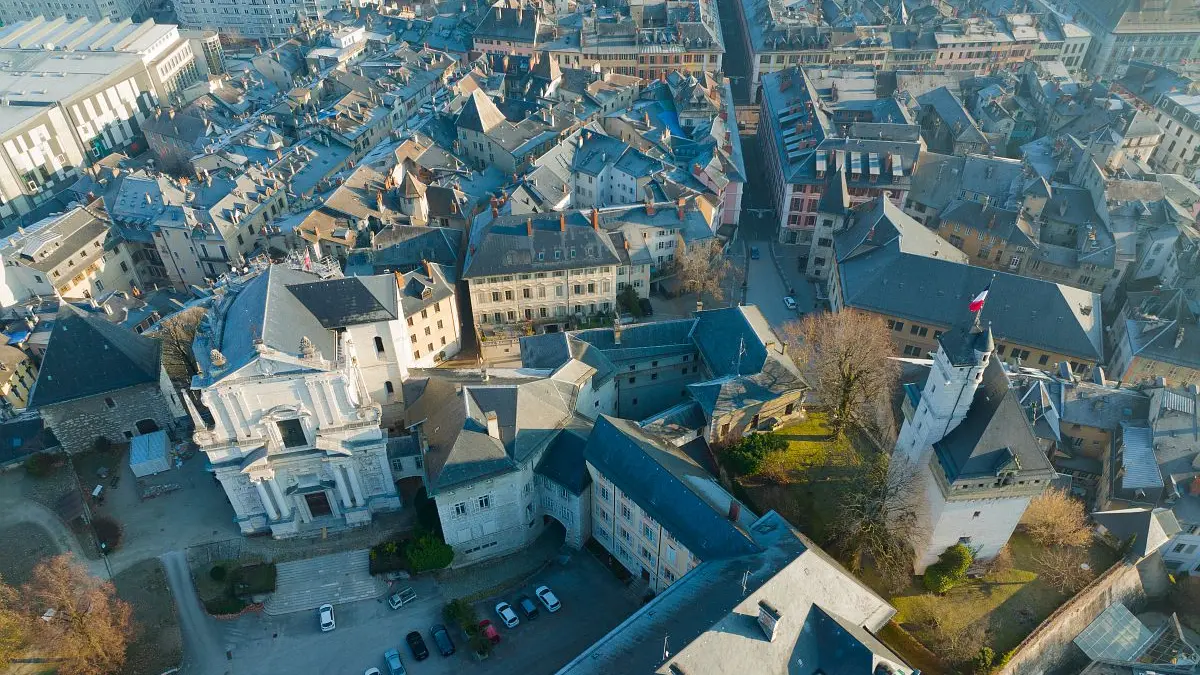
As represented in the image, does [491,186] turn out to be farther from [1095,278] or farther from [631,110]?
[1095,278]

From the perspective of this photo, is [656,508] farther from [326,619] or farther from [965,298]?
[965,298]

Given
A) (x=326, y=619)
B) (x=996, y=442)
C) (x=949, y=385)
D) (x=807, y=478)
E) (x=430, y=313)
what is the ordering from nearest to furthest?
(x=949, y=385), (x=996, y=442), (x=326, y=619), (x=807, y=478), (x=430, y=313)

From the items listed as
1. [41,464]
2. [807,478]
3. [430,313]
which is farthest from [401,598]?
[41,464]

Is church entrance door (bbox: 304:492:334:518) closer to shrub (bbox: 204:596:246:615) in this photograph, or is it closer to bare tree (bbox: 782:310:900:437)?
shrub (bbox: 204:596:246:615)

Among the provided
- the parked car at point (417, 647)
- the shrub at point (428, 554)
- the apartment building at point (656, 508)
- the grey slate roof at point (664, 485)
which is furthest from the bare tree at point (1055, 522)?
the parked car at point (417, 647)

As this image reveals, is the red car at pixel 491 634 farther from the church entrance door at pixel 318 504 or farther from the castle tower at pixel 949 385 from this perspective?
the castle tower at pixel 949 385

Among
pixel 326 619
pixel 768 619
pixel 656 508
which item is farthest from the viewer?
pixel 326 619

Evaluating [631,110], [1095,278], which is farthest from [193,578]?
[1095,278]

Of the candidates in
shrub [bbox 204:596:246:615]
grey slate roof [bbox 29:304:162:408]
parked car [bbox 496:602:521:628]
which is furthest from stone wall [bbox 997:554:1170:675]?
grey slate roof [bbox 29:304:162:408]
